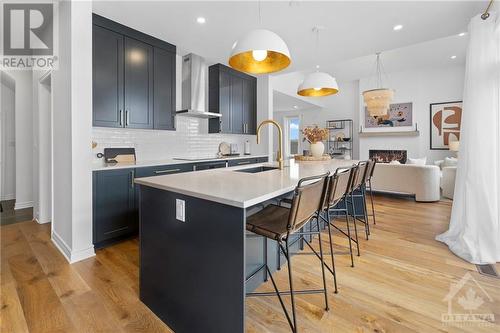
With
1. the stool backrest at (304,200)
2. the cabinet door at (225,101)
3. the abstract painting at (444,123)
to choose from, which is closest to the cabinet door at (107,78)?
the cabinet door at (225,101)

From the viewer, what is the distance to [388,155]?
7.81 m

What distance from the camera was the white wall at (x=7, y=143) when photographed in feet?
15.5

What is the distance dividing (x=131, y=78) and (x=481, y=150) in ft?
13.3

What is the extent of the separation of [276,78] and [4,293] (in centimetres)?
558

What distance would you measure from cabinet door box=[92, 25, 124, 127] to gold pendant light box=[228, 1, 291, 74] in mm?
1745

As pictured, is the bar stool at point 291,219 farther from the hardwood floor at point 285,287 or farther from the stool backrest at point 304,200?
the hardwood floor at point 285,287

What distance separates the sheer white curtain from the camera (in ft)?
7.93

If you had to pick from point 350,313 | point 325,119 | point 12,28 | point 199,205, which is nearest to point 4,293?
point 199,205

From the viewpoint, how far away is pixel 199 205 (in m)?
1.37

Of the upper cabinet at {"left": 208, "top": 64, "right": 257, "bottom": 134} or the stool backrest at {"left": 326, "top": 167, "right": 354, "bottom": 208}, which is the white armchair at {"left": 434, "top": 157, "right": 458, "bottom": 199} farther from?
the stool backrest at {"left": 326, "top": 167, "right": 354, "bottom": 208}

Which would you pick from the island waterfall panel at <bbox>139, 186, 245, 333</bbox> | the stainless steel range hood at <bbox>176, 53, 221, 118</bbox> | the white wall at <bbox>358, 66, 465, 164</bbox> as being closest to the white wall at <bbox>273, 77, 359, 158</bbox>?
the white wall at <bbox>358, 66, 465, 164</bbox>

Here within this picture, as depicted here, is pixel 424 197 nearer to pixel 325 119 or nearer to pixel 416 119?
pixel 416 119

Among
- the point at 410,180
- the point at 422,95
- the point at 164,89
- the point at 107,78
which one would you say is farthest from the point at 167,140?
the point at 422,95

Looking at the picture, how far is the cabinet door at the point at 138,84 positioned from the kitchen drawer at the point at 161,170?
2.27ft
